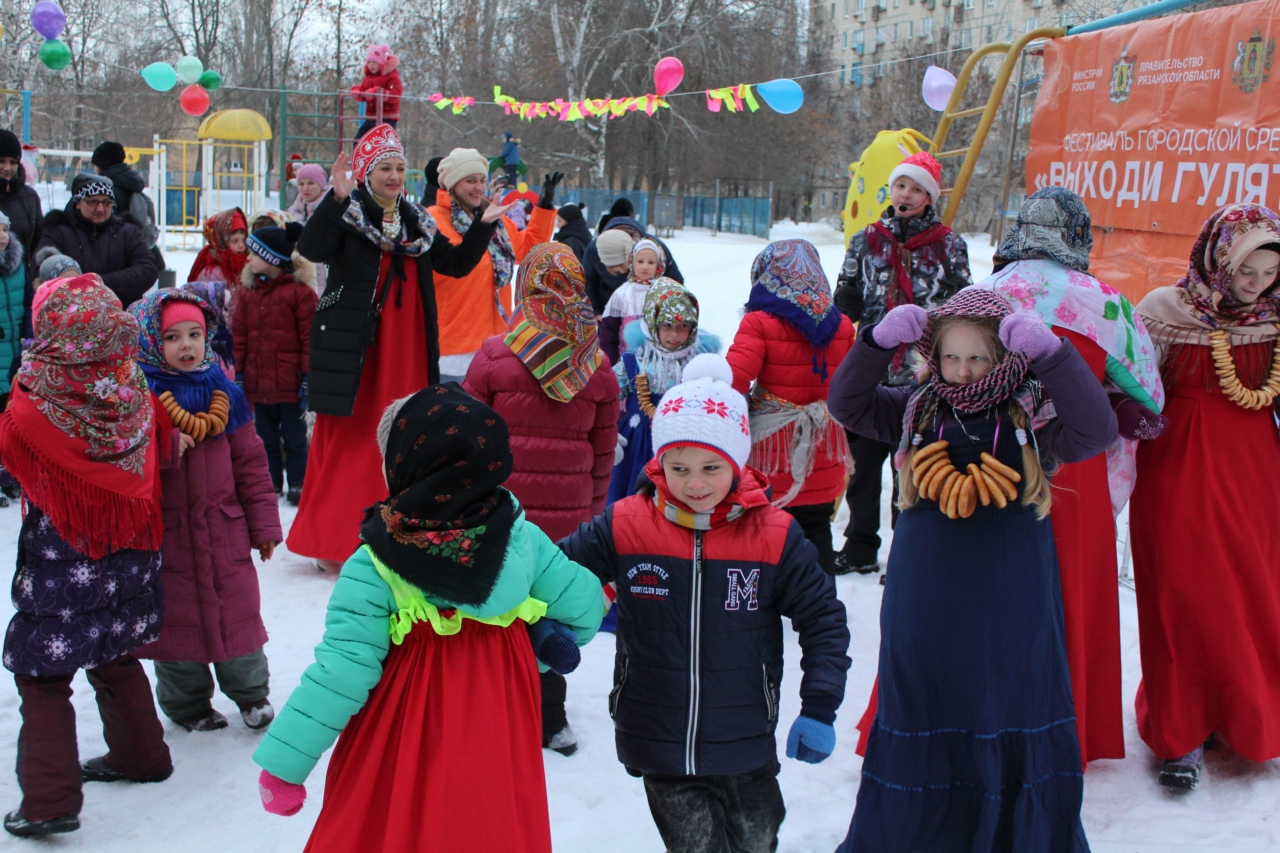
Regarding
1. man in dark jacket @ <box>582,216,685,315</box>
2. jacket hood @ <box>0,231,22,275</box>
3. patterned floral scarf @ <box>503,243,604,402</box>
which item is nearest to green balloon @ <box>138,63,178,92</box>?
jacket hood @ <box>0,231,22,275</box>

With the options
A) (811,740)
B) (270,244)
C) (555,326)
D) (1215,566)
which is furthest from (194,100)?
(811,740)

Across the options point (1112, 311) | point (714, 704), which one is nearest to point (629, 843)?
point (714, 704)

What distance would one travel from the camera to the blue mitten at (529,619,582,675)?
8.18 ft

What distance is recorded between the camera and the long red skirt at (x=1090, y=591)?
3459 millimetres

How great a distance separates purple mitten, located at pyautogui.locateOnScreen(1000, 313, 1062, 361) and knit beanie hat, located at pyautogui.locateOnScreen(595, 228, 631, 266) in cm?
467

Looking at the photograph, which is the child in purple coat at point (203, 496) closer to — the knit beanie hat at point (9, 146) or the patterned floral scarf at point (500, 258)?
the patterned floral scarf at point (500, 258)

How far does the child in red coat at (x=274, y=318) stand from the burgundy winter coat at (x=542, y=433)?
9.54ft

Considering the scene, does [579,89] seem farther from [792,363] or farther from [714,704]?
[714,704]

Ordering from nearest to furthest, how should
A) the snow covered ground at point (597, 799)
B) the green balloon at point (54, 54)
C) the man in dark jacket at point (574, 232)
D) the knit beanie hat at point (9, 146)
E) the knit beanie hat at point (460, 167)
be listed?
the snow covered ground at point (597, 799) < the knit beanie hat at point (460, 167) < the knit beanie hat at point (9, 146) < the man in dark jacket at point (574, 232) < the green balloon at point (54, 54)

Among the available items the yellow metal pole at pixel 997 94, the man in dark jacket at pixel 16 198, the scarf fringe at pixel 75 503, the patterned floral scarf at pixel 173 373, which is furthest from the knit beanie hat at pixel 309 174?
the scarf fringe at pixel 75 503

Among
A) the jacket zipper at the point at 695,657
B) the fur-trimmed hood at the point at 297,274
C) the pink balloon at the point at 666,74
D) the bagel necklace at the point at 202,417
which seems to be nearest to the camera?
the jacket zipper at the point at 695,657

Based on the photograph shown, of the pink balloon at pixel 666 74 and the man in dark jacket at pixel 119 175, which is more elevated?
the pink balloon at pixel 666 74

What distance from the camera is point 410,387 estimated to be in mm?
5410

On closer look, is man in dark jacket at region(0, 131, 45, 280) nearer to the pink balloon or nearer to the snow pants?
the snow pants
